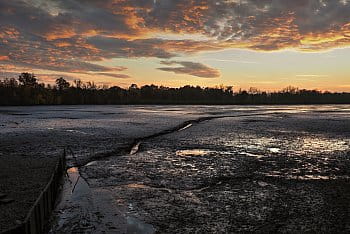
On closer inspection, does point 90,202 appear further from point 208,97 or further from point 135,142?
point 208,97

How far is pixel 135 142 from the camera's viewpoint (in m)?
17.0

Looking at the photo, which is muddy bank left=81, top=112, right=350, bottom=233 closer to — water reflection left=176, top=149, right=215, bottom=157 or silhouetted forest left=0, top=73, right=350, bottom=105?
water reflection left=176, top=149, right=215, bottom=157

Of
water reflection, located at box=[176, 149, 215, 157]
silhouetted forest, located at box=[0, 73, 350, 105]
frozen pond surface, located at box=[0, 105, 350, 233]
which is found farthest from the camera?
silhouetted forest, located at box=[0, 73, 350, 105]

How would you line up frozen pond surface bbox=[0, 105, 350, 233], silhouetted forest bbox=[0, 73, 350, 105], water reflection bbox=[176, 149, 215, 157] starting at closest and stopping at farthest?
1. frozen pond surface bbox=[0, 105, 350, 233]
2. water reflection bbox=[176, 149, 215, 157]
3. silhouetted forest bbox=[0, 73, 350, 105]

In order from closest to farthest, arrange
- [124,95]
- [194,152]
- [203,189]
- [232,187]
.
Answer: [203,189] < [232,187] < [194,152] < [124,95]

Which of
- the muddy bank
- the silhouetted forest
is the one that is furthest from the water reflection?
the silhouetted forest

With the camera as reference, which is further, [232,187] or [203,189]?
[232,187]

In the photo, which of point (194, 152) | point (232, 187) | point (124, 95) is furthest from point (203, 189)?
point (124, 95)

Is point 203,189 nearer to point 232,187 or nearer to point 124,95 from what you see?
point 232,187

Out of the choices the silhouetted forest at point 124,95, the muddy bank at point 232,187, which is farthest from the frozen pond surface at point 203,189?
the silhouetted forest at point 124,95

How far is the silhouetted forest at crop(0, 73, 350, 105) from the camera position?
118 metres

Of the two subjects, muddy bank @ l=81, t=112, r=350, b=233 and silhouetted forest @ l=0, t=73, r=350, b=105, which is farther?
silhouetted forest @ l=0, t=73, r=350, b=105

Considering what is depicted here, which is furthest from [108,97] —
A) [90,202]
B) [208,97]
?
[90,202]

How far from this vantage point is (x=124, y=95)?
509ft
